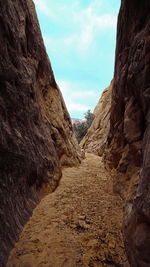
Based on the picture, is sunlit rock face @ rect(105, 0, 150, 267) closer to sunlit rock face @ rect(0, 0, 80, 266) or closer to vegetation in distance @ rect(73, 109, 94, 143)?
sunlit rock face @ rect(0, 0, 80, 266)

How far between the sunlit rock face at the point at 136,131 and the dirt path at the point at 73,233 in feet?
1.59

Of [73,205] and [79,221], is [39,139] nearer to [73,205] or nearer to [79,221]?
[73,205]

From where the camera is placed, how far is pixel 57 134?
7.82 m

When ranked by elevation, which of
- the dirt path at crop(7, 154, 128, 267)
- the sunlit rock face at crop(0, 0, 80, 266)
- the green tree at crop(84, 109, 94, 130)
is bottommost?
the dirt path at crop(7, 154, 128, 267)

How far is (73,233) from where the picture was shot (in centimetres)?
352

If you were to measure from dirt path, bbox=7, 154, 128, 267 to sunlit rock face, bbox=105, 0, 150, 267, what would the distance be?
19.1 inches

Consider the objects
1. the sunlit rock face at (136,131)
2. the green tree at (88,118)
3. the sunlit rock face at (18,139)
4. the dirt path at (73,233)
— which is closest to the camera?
the sunlit rock face at (136,131)

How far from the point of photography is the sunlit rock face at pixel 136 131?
7.98 ft

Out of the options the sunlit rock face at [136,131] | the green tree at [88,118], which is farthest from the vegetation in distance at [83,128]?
the sunlit rock face at [136,131]

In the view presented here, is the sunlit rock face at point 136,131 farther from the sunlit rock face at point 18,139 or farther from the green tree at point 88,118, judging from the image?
the green tree at point 88,118

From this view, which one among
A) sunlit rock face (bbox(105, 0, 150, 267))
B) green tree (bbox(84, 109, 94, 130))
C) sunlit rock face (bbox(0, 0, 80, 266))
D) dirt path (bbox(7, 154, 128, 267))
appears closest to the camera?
sunlit rock face (bbox(105, 0, 150, 267))

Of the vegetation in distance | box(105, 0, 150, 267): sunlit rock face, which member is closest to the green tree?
the vegetation in distance

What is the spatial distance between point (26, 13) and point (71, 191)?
282 inches

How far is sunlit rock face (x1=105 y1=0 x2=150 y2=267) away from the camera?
2434 millimetres
